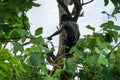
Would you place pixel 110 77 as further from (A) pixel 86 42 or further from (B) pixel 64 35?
(B) pixel 64 35

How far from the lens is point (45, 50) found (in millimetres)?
3619

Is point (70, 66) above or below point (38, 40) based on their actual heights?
below

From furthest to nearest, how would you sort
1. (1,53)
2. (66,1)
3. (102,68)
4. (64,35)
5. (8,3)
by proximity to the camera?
(66,1)
(64,35)
(102,68)
(8,3)
(1,53)

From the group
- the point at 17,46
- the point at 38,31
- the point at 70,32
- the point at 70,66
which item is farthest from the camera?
the point at 70,32

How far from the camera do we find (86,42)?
426 cm

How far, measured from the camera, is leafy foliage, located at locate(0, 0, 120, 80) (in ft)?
11.4

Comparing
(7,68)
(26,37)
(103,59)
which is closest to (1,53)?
(7,68)

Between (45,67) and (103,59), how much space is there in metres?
0.57

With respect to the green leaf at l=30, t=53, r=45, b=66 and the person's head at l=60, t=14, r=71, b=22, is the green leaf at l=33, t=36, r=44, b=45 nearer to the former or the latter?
the green leaf at l=30, t=53, r=45, b=66

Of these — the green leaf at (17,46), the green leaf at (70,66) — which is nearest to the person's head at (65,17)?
the green leaf at (70,66)

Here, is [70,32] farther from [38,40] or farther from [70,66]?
[38,40]

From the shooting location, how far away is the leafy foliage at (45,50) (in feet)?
11.4

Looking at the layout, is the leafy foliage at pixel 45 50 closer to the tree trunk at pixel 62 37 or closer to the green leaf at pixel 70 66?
the green leaf at pixel 70 66

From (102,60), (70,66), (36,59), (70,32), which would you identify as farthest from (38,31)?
(70,32)
